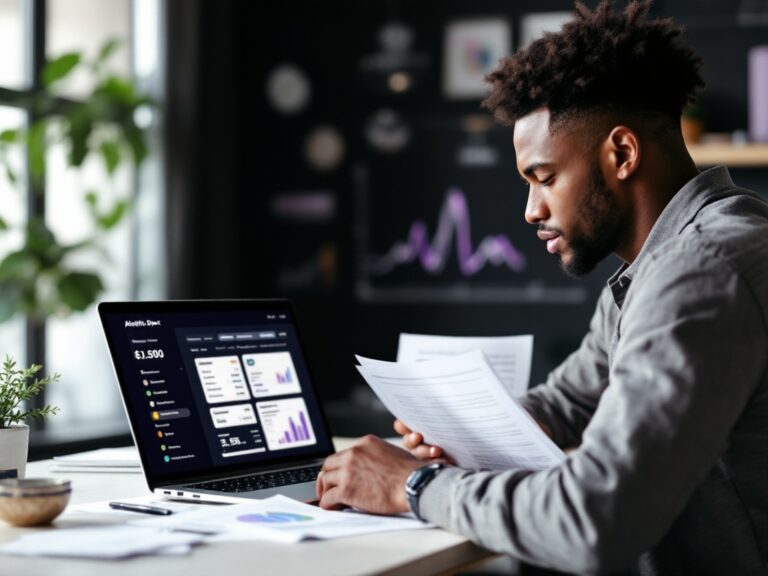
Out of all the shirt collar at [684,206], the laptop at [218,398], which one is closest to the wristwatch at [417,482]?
the laptop at [218,398]

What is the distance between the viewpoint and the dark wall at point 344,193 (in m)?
4.59

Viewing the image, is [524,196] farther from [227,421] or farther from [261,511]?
[261,511]

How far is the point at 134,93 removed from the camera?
165 inches

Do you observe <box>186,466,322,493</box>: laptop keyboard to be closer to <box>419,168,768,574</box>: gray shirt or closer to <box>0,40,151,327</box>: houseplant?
<box>419,168,768,574</box>: gray shirt

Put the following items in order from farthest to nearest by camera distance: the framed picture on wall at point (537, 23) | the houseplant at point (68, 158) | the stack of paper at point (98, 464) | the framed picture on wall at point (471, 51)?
the framed picture on wall at point (471, 51) < the framed picture on wall at point (537, 23) < the houseplant at point (68, 158) < the stack of paper at point (98, 464)

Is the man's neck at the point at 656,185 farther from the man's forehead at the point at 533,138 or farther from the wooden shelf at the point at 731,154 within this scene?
the wooden shelf at the point at 731,154

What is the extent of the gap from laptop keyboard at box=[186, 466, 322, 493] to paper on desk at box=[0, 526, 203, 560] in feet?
0.91

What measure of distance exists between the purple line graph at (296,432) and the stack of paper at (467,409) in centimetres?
24

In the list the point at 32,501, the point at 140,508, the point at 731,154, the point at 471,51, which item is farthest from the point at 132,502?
the point at 471,51

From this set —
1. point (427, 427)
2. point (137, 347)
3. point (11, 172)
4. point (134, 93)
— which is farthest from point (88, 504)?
point (134, 93)

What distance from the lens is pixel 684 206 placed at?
1537 mm

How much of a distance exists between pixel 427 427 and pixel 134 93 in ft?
9.69

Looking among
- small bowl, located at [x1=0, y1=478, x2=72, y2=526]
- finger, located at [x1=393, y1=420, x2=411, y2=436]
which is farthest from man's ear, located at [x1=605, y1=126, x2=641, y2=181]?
small bowl, located at [x1=0, y1=478, x2=72, y2=526]

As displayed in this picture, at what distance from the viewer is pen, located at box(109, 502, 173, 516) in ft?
4.68
